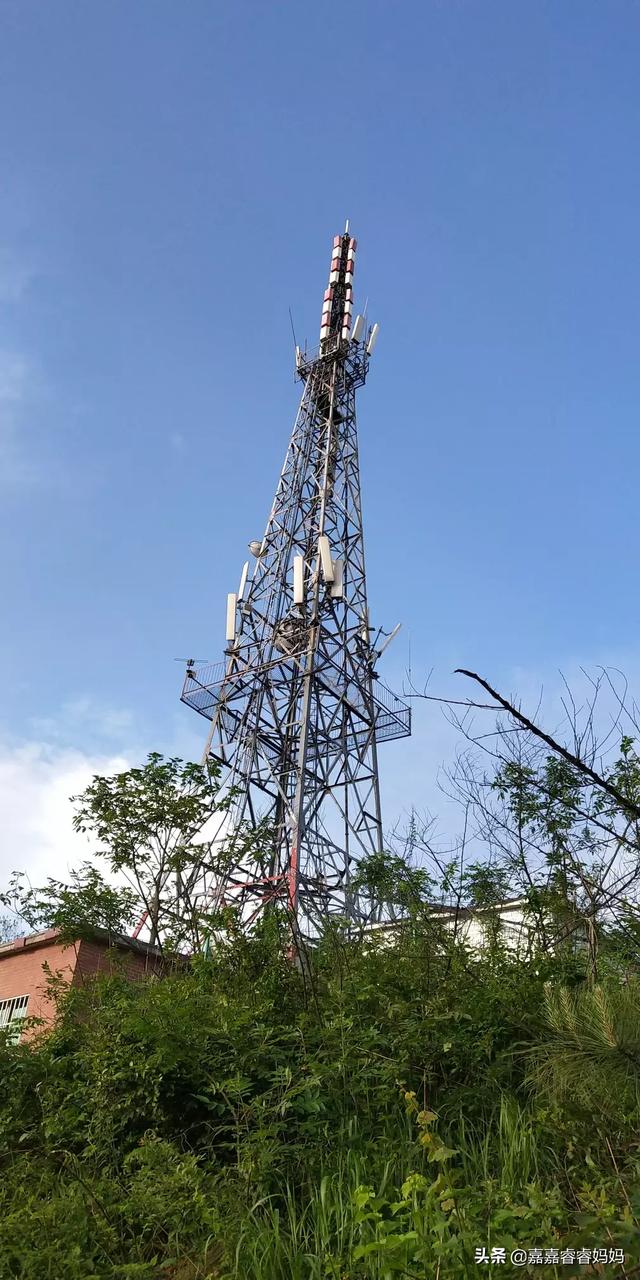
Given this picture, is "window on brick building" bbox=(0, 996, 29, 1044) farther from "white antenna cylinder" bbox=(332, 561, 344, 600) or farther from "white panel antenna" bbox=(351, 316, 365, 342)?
"white panel antenna" bbox=(351, 316, 365, 342)

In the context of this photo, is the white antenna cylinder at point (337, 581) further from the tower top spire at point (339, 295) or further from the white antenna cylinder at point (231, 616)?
the tower top spire at point (339, 295)

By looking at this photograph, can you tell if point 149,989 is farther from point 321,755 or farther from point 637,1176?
point 321,755

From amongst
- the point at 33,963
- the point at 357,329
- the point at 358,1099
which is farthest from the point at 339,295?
the point at 358,1099

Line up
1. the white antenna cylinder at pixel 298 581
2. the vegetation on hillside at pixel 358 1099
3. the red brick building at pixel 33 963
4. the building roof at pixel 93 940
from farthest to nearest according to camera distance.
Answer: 1. the white antenna cylinder at pixel 298 581
2. the red brick building at pixel 33 963
3. the building roof at pixel 93 940
4. the vegetation on hillside at pixel 358 1099

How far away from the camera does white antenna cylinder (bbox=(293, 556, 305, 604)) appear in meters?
18.1

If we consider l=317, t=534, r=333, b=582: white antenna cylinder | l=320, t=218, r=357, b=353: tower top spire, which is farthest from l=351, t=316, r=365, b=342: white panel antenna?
l=317, t=534, r=333, b=582: white antenna cylinder

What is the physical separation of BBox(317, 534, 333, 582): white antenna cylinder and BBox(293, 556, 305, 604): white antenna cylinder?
0.42 metres

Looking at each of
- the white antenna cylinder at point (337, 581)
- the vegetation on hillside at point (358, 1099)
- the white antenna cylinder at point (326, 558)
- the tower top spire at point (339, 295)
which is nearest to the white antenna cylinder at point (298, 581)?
the white antenna cylinder at point (326, 558)

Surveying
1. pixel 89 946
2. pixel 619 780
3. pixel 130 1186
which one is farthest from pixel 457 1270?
pixel 89 946

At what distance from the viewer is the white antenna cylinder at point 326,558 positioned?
1817cm

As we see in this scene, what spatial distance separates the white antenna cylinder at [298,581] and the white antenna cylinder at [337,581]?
62 cm

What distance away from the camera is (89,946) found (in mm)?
10953

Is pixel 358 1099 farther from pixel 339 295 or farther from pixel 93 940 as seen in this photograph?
pixel 339 295

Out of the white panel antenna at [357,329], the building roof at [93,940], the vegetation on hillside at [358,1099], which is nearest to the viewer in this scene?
the vegetation on hillside at [358,1099]
